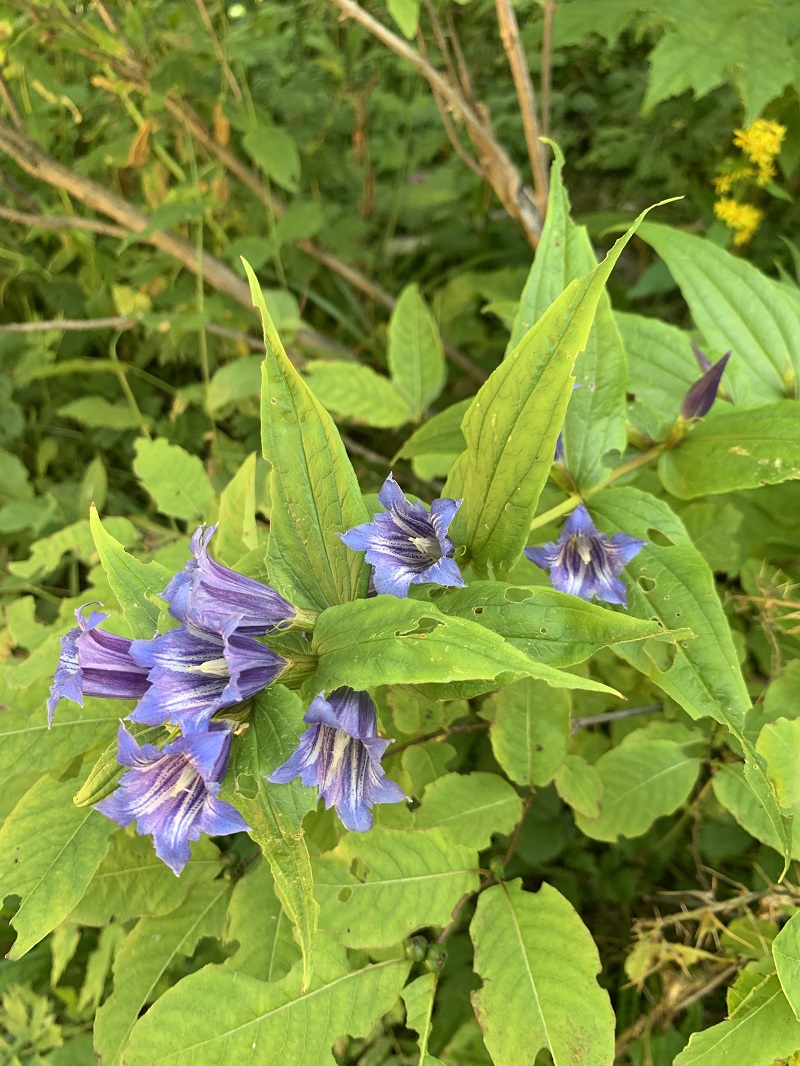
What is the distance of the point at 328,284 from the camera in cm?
306

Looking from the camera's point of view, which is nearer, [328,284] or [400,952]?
[400,952]

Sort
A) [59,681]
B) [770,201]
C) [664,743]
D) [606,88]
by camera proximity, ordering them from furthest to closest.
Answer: [606,88] < [770,201] < [664,743] < [59,681]

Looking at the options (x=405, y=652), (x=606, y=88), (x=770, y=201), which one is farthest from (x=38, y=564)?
(x=606, y=88)

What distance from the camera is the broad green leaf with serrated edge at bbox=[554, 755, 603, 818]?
134 cm

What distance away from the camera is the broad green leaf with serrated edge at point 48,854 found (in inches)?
41.0

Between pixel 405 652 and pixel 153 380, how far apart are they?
251 cm

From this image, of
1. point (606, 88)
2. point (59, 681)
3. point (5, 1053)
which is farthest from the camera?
point (606, 88)

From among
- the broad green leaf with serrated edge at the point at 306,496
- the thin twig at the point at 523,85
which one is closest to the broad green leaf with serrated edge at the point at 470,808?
the broad green leaf with serrated edge at the point at 306,496

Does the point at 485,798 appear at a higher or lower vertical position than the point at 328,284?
lower

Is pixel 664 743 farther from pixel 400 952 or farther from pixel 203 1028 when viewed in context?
pixel 203 1028

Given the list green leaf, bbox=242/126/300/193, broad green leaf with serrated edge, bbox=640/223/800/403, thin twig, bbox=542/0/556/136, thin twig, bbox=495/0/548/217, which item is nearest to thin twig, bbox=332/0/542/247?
thin twig, bbox=495/0/548/217

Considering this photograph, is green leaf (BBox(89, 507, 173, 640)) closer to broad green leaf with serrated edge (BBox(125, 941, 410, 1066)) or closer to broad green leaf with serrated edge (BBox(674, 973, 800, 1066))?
broad green leaf with serrated edge (BBox(125, 941, 410, 1066))

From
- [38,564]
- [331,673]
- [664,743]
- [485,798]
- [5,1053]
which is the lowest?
[5,1053]

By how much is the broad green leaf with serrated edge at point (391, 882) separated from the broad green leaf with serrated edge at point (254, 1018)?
0.06 m
